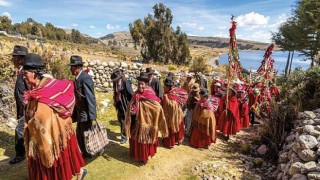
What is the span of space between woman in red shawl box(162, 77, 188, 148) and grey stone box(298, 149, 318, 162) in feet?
9.49

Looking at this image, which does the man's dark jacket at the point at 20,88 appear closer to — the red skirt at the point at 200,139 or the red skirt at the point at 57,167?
the red skirt at the point at 57,167

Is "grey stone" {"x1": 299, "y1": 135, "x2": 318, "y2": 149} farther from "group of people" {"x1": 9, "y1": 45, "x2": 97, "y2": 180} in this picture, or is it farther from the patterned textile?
"group of people" {"x1": 9, "y1": 45, "x2": 97, "y2": 180}

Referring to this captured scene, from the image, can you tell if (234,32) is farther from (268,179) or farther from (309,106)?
(268,179)

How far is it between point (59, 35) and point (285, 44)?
51.9 metres

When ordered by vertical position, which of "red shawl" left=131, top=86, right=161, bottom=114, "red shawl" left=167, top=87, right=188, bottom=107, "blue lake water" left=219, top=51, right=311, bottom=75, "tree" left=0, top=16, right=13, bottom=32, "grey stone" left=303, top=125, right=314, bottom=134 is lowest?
"blue lake water" left=219, top=51, right=311, bottom=75

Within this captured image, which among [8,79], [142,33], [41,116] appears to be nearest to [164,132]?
[41,116]

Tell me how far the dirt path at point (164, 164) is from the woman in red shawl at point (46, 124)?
1.41m

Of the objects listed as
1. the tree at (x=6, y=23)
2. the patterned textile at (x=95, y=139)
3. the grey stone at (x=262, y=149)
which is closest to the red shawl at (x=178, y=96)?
the patterned textile at (x=95, y=139)

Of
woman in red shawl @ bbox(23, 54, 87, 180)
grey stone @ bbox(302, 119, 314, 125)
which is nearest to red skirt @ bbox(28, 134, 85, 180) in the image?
woman in red shawl @ bbox(23, 54, 87, 180)

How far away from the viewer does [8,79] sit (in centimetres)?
891

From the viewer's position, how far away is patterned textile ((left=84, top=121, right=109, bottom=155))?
546 centimetres

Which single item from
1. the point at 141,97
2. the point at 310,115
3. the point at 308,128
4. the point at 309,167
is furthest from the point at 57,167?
the point at 310,115

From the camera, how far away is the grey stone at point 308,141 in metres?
5.32

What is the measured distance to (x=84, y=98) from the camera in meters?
5.27
